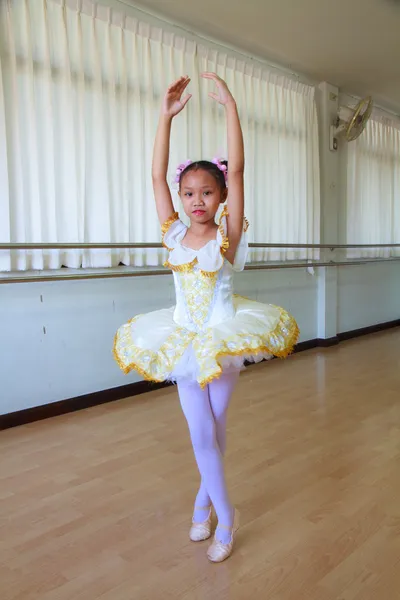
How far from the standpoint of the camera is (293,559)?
160 centimetres

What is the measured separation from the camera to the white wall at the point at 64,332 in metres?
2.93

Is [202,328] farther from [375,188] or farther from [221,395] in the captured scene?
[375,188]

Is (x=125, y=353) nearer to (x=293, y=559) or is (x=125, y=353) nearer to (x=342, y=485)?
(x=293, y=559)

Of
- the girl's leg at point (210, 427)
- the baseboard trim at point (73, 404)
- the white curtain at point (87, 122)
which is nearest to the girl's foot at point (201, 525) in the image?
the girl's leg at point (210, 427)

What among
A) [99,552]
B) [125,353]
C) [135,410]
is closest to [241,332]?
[125,353]

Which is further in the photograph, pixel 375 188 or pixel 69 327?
pixel 375 188

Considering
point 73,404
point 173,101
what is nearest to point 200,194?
point 173,101

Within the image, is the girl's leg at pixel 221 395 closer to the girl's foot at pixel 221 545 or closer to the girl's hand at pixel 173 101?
the girl's foot at pixel 221 545

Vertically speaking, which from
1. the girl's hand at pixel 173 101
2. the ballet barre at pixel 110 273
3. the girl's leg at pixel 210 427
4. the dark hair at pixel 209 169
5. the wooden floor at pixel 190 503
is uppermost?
the girl's hand at pixel 173 101

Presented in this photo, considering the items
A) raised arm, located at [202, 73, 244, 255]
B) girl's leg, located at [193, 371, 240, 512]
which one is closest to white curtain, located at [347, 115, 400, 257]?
raised arm, located at [202, 73, 244, 255]

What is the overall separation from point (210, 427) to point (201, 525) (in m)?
0.42

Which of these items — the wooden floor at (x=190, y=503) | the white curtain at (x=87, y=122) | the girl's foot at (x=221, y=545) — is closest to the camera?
the wooden floor at (x=190, y=503)

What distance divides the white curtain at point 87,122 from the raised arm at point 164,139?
1.43 metres

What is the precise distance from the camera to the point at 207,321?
1657 mm
